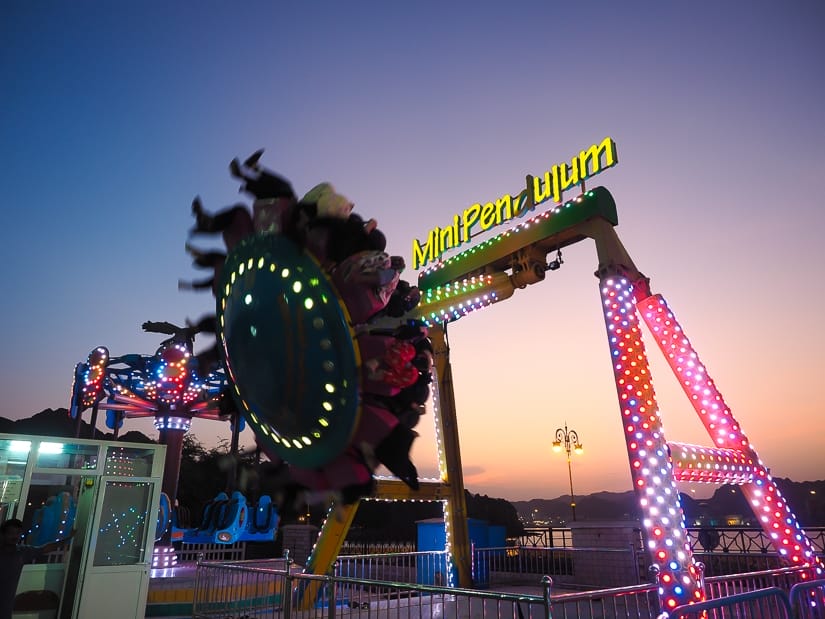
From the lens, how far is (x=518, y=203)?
10891 millimetres

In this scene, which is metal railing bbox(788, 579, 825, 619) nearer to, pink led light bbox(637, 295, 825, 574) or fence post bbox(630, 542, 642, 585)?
pink led light bbox(637, 295, 825, 574)

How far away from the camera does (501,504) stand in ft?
134

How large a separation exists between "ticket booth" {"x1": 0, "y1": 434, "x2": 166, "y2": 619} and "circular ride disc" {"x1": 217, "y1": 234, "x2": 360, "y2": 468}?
7.41 meters

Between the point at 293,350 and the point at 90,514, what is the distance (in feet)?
25.1

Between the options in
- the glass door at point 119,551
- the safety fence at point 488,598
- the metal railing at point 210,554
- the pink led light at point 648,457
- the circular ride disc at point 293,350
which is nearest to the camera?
the circular ride disc at point 293,350

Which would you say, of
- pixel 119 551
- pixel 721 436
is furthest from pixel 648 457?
pixel 119 551

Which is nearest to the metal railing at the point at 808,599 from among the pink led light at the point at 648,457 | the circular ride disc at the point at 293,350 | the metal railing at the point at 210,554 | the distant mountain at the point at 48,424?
the pink led light at the point at 648,457

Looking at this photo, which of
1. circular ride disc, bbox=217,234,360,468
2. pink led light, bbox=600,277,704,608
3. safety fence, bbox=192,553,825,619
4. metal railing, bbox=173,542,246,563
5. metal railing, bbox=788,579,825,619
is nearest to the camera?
circular ride disc, bbox=217,234,360,468

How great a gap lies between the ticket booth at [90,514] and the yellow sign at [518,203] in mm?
6816

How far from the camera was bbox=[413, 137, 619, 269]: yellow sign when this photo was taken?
969 cm

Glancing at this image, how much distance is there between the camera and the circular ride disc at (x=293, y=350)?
162cm

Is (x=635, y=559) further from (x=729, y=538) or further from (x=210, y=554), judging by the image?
(x=210, y=554)

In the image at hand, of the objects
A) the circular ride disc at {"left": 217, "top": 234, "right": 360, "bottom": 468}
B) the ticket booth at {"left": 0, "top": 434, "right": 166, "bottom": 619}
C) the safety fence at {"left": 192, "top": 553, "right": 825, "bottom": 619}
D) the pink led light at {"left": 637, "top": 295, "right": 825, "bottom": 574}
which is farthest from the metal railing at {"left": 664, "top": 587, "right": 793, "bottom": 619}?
the ticket booth at {"left": 0, "top": 434, "right": 166, "bottom": 619}

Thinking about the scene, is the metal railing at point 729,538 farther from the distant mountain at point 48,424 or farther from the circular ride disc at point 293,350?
the distant mountain at point 48,424
